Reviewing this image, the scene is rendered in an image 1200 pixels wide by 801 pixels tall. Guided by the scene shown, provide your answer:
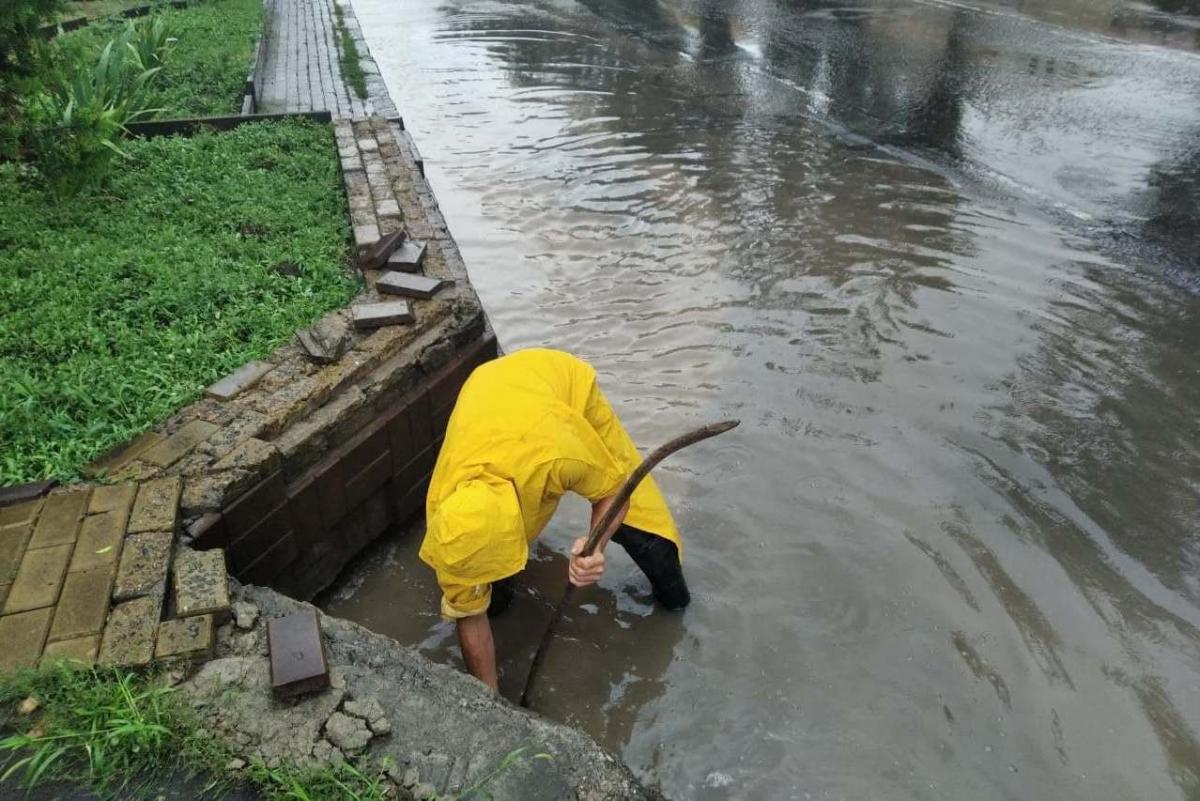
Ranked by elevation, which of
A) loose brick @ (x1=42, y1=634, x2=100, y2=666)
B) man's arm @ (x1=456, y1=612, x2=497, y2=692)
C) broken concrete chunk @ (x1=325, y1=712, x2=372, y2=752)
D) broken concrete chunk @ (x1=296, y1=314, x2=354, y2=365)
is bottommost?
man's arm @ (x1=456, y1=612, x2=497, y2=692)

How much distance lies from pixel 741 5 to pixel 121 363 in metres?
14.0

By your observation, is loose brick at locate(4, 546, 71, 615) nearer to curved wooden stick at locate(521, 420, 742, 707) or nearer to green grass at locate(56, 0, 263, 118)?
curved wooden stick at locate(521, 420, 742, 707)

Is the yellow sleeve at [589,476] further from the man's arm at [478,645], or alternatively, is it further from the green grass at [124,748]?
the green grass at [124,748]

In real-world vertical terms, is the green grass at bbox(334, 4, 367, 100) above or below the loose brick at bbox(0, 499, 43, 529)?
above

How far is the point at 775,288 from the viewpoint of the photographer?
596cm

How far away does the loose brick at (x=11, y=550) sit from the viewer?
2.67 meters

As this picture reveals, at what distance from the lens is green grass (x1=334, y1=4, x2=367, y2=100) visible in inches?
374

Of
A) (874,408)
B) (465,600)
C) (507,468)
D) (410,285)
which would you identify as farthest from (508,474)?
(874,408)

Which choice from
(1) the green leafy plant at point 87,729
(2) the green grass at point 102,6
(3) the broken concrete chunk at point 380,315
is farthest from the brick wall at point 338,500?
(2) the green grass at point 102,6

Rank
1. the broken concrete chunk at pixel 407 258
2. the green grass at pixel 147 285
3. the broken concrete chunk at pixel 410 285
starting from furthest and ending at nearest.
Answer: the broken concrete chunk at pixel 407 258, the broken concrete chunk at pixel 410 285, the green grass at pixel 147 285

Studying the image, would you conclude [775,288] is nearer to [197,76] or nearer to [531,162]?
[531,162]

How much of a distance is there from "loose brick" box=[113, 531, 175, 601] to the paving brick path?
609 cm

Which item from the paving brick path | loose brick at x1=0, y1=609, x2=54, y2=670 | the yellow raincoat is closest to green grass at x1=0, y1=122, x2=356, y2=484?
loose brick at x1=0, y1=609, x2=54, y2=670

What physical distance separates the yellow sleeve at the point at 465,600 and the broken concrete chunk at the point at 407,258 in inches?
91.7
